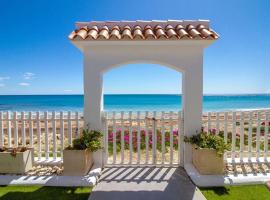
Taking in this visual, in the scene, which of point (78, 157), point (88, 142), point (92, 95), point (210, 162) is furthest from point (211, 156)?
point (92, 95)

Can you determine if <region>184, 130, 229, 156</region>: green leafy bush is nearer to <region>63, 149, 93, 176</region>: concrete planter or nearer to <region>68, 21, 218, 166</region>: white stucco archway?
<region>68, 21, 218, 166</region>: white stucco archway

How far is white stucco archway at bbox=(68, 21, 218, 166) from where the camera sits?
4.83 m

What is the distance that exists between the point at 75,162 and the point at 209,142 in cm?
306

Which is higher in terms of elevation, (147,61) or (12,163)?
(147,61)

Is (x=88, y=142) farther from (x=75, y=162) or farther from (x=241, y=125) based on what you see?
(x=241, y=125)

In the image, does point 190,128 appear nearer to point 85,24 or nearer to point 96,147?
point 96,147

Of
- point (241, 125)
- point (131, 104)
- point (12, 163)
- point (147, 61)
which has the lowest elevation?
point (12, 163)

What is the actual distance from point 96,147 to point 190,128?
236 cm

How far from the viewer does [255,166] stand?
510 cm

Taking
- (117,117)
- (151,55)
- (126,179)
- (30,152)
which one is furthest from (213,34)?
(30,152)

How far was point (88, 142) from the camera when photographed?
454 centimetres

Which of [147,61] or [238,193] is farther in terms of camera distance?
[147,61]

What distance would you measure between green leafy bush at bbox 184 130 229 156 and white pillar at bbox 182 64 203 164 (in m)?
0.23

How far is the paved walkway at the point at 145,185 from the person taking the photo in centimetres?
365
